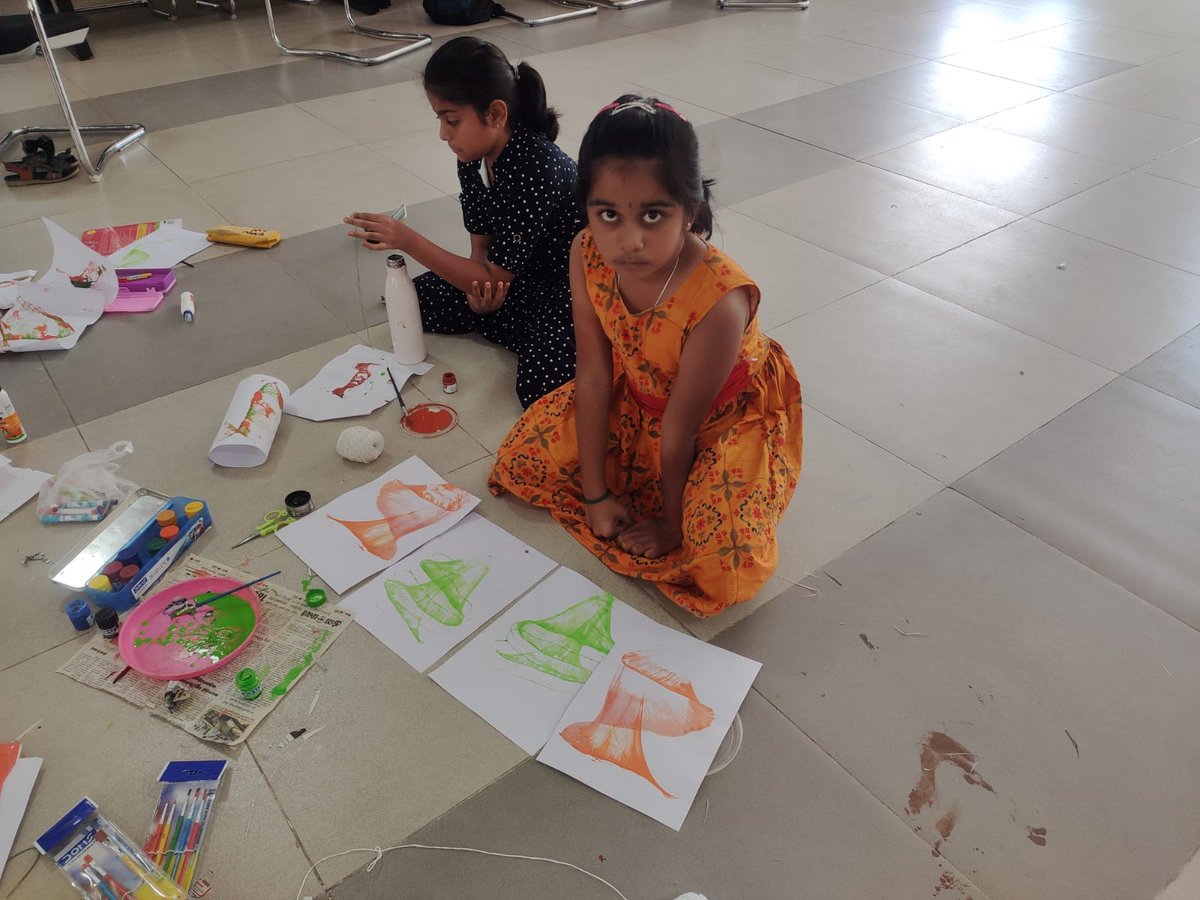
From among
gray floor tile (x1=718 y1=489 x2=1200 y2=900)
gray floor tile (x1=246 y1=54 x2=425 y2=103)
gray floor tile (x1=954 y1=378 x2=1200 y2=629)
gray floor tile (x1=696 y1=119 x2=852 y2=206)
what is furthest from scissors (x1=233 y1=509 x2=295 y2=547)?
gray floor tile (x1=246 y1=54 x2=425 y2=103)

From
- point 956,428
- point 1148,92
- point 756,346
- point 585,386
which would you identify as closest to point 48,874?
point 585,386

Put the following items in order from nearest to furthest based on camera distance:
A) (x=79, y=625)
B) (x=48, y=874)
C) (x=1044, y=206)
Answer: (x=48, y=874) < (x=79, y=625) < (x=1044, y=206)

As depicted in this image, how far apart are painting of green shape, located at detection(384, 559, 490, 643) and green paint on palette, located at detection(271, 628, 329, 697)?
0.42ft

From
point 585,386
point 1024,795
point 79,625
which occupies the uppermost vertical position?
point 585,386

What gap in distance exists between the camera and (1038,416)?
6.18 feet

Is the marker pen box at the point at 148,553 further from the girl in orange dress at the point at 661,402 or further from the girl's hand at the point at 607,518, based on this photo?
the girl's hand at the point at 607,518

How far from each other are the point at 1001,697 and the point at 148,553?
56.9 inches

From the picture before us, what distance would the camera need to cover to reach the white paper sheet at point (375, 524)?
1502mm

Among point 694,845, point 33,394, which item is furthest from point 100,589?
point 694,845

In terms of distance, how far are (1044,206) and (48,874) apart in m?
3.10

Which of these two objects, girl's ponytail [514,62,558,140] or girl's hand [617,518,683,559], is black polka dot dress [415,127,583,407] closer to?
girl's ponytail [514,62,558,140]

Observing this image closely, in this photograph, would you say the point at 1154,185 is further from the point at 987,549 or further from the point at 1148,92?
the point at 987,549

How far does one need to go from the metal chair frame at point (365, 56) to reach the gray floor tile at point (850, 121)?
1.84 metres

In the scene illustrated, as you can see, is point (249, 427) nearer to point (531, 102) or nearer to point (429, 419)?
point (429, 419)
